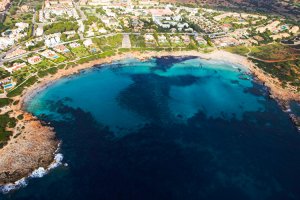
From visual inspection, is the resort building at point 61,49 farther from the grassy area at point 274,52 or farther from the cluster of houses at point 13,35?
→ the grassy area at point 274,52

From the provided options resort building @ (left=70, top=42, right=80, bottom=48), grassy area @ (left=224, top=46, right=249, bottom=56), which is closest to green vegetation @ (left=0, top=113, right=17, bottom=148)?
resort building @ (left=70, top=42, right=80, bottom=48)

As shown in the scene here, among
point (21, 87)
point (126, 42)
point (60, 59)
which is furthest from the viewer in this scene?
point (126, 42)

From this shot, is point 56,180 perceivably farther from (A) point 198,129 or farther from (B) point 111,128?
(A) point 198,129

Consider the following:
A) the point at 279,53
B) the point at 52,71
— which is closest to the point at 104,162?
the point at 52,71

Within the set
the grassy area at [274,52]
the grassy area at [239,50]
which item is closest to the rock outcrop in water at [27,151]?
the grassy area at [239,50]

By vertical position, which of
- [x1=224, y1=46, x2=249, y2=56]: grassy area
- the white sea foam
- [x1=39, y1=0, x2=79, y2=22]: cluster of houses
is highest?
[x1=39, y1=0, x2=79, y2=22]: cluster of houses

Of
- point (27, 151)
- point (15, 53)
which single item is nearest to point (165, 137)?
point (27, 151)

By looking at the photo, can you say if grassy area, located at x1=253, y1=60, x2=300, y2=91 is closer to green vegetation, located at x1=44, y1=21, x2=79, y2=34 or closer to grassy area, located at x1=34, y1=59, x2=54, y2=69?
grassy area, located at x1=34, y1=59, x2=54, y2=69

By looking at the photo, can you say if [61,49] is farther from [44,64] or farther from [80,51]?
[44,64]
